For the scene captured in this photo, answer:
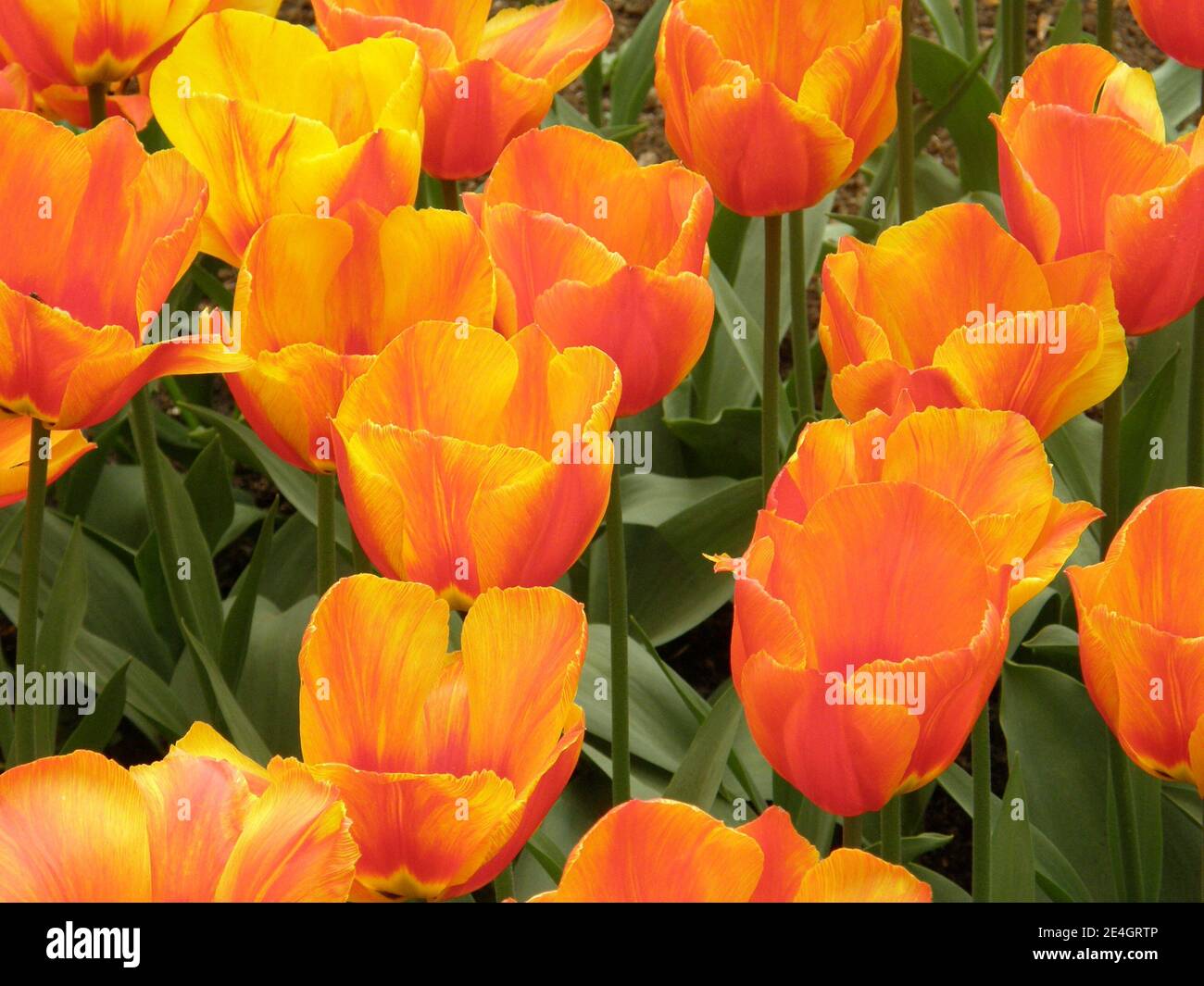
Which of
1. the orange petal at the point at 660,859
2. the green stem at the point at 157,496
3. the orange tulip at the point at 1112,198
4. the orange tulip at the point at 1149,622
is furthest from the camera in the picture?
the green stem at the point at 157,496

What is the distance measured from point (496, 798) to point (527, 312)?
35 cm

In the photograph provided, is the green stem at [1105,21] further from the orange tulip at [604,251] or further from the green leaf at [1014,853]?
the green leaf at [1014,853]

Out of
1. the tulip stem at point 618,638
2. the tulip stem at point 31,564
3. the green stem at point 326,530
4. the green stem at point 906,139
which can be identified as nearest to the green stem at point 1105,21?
Result: the green stem at point 906,139

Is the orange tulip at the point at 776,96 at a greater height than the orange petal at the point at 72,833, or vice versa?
the orange tulip at the point at 776,96

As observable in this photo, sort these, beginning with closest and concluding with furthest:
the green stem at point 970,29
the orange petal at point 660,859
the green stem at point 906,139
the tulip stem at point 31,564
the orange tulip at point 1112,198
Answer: the orange petal at point 660,859
the tulip stem at point 31,564
the orange tulip at point 1112,198
the green stem at point 906,139
the green stem at point 970,29

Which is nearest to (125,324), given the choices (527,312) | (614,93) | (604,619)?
(527,312)

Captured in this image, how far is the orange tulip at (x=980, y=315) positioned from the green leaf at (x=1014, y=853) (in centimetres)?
19

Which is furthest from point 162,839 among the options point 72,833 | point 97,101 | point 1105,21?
point 1105,21

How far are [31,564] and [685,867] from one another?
1.36 feet

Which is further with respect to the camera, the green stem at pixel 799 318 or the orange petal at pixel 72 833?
the green stem at pixel 799 318

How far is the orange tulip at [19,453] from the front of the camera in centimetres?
85

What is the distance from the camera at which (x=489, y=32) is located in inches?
44.7

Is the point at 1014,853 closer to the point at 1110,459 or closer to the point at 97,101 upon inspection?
the point at 1110,459
